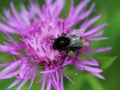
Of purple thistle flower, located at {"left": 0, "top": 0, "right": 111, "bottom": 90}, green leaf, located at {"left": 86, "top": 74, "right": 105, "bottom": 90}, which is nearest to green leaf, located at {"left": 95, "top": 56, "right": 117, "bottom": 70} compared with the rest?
purple thistle flower, located at {"left": 0, "top": 0, "right": 111, "bottom": 90}

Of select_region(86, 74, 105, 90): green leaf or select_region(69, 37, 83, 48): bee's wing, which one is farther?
select_region(86, 74, 105, 90): green leaf

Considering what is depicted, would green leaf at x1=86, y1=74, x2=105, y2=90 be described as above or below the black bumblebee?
→ below

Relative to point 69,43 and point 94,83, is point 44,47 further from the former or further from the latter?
point 94,83

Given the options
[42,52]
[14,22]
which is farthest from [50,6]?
[42,52]

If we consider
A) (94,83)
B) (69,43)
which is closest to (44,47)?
(69,43)

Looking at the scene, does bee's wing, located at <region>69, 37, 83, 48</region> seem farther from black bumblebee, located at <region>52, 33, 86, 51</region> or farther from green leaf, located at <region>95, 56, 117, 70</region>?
green leaf, located at <region>95, 56, 117, 70</region>

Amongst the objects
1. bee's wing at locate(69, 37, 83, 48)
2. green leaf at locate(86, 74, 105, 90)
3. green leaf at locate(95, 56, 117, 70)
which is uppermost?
bee's wing at locate(69, 37, 83, 48)

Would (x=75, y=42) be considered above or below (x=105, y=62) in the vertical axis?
above

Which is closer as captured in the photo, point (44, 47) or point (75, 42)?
point (75, 42)
